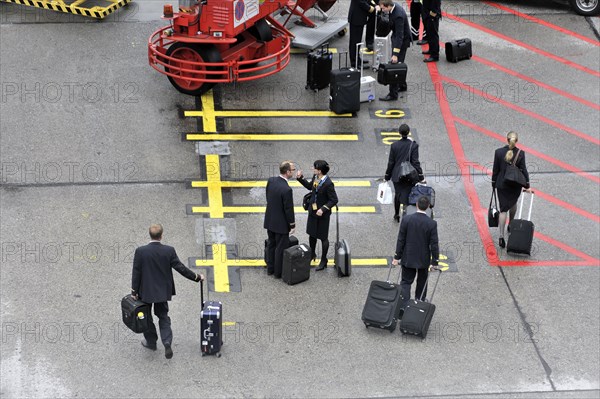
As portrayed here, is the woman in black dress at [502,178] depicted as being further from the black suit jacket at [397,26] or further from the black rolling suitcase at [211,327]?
the black suit jacket at [397,26]

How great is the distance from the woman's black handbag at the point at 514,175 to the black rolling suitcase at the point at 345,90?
4.35 meters

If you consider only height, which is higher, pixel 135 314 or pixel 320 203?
pixel 320 203

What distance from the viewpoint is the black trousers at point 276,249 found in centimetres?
→ 1395

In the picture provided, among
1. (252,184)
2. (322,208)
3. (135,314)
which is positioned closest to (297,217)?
(252,184)

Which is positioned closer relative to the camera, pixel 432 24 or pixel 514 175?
pixel 514 175

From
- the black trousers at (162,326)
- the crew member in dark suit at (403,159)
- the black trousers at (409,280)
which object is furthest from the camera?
the crew member in dark suit at (403,159)

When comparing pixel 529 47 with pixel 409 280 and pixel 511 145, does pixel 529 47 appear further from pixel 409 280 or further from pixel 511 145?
pixel 409 280

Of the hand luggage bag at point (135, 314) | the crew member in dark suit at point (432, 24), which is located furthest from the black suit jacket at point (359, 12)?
the hand luggage bag at point (135, 314)

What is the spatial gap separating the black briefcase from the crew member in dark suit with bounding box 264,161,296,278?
5.20 metres

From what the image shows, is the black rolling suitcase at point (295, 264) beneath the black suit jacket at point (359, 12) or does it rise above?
beneath

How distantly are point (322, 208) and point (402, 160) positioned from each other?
1696 millimetres

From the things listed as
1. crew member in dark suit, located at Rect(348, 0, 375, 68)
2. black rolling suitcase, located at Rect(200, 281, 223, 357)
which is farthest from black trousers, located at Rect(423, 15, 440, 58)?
black rolling suitcase, located at Rect(200, 281, 223, 357)

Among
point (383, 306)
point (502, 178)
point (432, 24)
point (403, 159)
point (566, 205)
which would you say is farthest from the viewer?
point (432, 24)

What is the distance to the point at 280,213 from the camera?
13.7 meters
